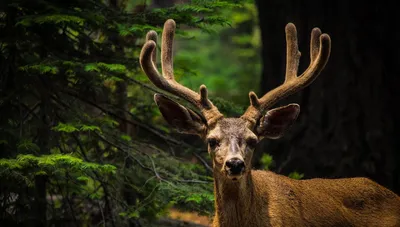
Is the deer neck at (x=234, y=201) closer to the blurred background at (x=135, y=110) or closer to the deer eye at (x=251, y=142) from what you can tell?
the deer eye at (x=251, y=142)

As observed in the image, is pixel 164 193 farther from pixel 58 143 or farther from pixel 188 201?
pixel 58 143

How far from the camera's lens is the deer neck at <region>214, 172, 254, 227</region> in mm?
6613

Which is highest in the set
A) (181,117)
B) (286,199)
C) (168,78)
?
(168,78)

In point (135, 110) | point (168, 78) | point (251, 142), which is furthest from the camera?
point (135, 110)

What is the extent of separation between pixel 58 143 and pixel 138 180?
924 mm

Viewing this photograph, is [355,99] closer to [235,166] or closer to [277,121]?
[277,121]

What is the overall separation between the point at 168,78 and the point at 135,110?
7.38 ft

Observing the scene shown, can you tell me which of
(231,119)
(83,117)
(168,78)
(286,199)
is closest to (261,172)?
(286,199)

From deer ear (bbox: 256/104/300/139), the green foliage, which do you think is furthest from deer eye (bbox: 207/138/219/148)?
the green foliage

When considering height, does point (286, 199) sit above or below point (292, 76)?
below

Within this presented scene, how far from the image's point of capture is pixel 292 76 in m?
7.36

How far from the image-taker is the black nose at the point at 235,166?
20.2 feet

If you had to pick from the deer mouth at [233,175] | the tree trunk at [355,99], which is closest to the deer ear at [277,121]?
the deer mouth at [233,175]

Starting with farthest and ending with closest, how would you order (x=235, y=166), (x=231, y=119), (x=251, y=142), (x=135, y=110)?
(x=135, y=110)
(x=231, y=119)
(x=251, y=142)
(x=235, y=166)
